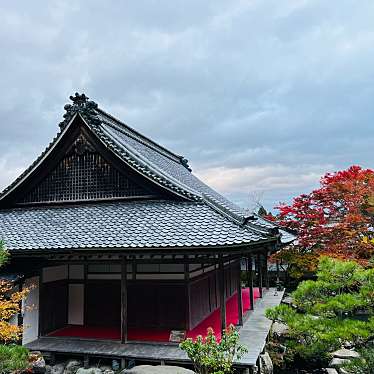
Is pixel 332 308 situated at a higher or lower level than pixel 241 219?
lower

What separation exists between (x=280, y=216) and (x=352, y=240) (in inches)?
171

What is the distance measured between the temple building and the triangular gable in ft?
0.11

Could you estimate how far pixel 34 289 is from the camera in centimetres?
1080

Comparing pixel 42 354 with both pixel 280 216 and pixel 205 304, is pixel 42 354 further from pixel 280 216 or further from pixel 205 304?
pixel 280 216

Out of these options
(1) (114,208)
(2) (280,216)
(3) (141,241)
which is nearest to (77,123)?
(1) (114,208)

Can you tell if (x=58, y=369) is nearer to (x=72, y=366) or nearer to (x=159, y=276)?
(x=72, y=366)

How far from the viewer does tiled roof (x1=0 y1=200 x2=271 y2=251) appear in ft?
29.3

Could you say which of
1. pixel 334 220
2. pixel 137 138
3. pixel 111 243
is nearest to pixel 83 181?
pixel 111 243

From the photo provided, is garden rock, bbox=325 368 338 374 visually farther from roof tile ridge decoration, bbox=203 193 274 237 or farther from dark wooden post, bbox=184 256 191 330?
roof tile ridge decoration, bbox=203 193 274 237

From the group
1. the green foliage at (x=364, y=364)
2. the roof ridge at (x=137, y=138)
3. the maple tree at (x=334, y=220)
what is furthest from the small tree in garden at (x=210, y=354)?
the maple tree at (x=334, y=220)

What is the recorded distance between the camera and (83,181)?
12.3 meters

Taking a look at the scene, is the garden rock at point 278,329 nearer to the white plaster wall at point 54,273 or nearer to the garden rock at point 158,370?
the garden rock at point 158,370

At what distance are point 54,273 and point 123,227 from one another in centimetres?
327

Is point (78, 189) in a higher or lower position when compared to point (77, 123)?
lower
